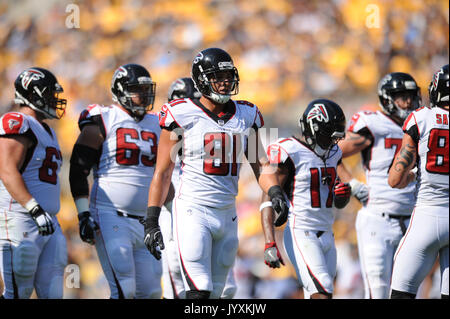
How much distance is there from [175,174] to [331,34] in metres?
3.82

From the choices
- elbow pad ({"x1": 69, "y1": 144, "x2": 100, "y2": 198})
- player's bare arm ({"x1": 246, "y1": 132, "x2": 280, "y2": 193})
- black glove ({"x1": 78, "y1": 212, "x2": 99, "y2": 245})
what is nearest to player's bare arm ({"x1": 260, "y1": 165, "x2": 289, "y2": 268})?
player's bare arm ({"x1": 246, "y1": 132, "x2": 280, "y2": 193})

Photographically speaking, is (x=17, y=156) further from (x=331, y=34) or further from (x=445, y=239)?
(x=331, y=34)

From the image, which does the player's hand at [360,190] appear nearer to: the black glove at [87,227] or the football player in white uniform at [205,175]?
the football player in white uniform at [205,175]

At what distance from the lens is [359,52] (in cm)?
796

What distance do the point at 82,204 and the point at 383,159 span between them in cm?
222

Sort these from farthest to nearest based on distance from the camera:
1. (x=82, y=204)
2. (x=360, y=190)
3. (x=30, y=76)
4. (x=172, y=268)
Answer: (x=172, y=268)
(x=360, y=190)
(x=30, y=76)
(x=82, y=204)

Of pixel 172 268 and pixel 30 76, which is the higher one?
pixel 30 76

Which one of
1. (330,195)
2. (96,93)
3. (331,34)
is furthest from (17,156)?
(331,34)

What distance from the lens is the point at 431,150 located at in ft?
12.3

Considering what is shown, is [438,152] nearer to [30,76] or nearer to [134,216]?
[134,216]

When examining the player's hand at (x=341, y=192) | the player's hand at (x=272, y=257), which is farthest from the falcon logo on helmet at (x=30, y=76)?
the player's hand at (x=341, y=192)

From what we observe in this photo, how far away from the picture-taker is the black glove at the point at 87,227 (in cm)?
393

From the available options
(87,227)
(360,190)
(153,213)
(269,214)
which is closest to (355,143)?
(360,190)

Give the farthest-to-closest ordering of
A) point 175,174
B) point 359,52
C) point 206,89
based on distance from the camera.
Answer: point 359,52
point 175,174
point 206,89
